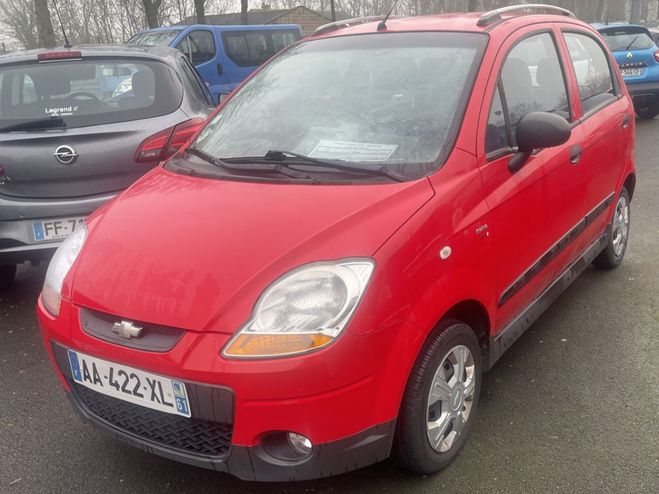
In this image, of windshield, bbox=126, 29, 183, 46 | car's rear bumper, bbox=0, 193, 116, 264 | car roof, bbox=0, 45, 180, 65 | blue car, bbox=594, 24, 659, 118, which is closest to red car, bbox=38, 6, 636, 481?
car's rear bumper, bbox=0, 193, 116, 264

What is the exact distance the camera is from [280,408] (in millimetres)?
2092

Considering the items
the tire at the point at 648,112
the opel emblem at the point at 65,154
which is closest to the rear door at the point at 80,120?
the opel emblem at the point at 65,154

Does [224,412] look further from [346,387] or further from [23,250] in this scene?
[23,250]

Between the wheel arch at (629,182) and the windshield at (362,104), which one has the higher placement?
the windshield at (362,104)

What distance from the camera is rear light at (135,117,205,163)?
4.26 meters

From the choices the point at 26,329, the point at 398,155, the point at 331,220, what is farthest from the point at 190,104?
the point at 331,220

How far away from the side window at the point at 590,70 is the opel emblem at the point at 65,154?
2999mm

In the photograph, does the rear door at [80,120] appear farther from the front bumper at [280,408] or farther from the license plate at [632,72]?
the license plate at [632,72]

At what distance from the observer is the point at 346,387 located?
2113 mm

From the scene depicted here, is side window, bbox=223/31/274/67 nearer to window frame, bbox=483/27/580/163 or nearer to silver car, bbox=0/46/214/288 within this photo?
silver car, bbox=0/46/214/288

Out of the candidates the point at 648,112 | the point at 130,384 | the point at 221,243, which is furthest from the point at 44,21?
the point at 130,384

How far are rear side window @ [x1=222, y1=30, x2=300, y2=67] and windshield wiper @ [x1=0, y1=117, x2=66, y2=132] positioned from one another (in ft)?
33.9

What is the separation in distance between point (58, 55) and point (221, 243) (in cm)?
288

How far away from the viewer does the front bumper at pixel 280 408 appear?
2.07 m
